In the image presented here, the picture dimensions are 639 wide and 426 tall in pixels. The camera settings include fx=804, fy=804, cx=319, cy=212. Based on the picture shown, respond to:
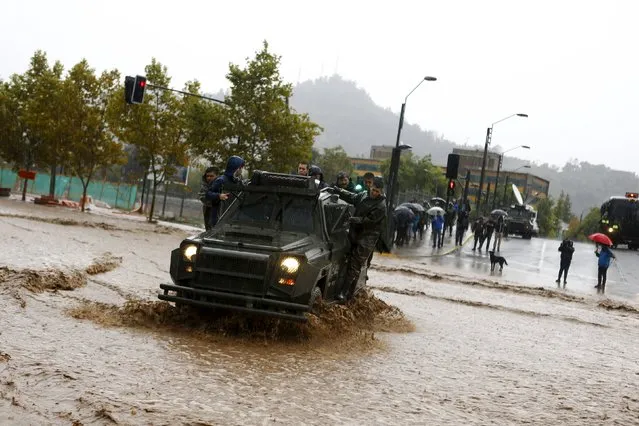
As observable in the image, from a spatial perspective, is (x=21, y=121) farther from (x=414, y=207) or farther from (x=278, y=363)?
(x=278, y=363)

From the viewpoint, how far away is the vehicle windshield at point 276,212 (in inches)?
386

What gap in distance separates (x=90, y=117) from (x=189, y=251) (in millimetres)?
34840

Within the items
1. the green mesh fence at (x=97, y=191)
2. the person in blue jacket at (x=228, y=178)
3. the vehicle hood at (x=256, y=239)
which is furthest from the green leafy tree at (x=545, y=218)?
the vehicle hood at (x=256, y=239)

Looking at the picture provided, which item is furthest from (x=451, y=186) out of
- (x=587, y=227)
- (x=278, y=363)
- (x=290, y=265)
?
(x=587, y=227)

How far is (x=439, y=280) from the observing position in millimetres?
22344

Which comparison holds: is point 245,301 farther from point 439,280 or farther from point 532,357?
point 439,280

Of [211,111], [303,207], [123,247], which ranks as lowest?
[123,247]

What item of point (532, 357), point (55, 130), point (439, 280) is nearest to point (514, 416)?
point (532, 357)

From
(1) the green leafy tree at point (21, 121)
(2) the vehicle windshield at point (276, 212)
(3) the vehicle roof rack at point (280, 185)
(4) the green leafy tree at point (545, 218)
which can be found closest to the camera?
(2) the vehicle windshield at point (276, 212)

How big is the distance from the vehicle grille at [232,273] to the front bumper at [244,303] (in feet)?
0.32

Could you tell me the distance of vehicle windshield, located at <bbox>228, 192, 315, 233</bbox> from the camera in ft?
32.2

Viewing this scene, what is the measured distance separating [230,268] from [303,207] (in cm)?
170

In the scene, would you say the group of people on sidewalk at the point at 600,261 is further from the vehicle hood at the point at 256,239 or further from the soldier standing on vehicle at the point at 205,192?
the vehicle hood at the point at 256,239

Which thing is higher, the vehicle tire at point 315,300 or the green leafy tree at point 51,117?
the green leafy tree at point 51,117
